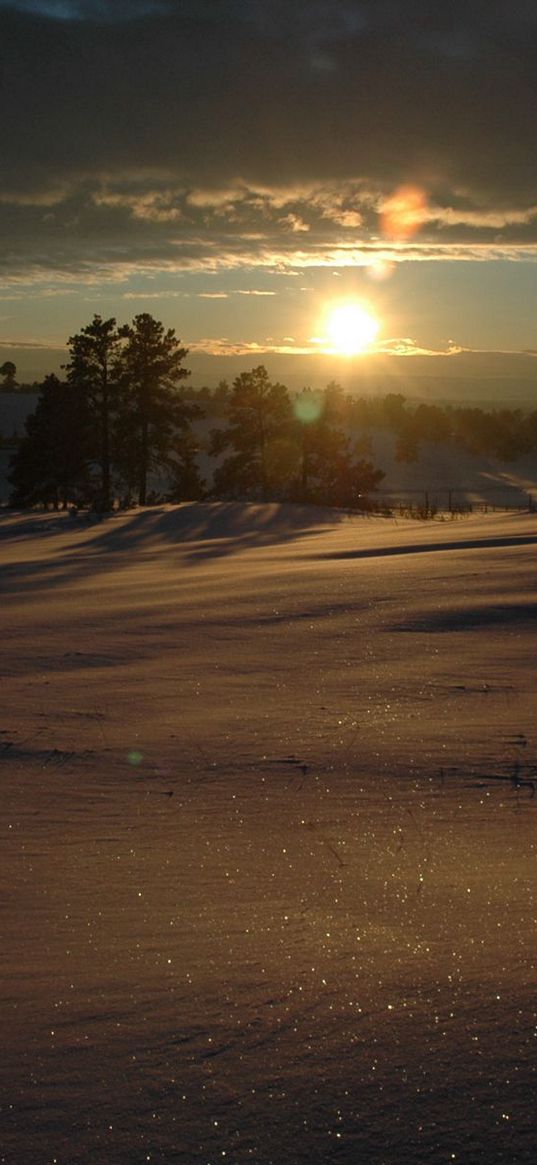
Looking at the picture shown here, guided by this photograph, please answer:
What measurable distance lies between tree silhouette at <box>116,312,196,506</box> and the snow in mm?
36837

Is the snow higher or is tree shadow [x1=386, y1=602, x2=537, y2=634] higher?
tree shadow [x1=386, y1=602, x2=537, y2=634]

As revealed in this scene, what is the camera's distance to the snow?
5.50 feet

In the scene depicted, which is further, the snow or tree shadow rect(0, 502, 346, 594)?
tree shadow rect(0, 502, 346, 594)

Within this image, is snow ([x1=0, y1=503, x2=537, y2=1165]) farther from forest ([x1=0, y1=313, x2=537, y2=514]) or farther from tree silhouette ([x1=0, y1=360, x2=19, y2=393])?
tree silhouette ([x1=0, y1=360, x2=19, y2=393])

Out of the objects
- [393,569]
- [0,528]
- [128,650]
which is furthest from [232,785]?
[0,528]

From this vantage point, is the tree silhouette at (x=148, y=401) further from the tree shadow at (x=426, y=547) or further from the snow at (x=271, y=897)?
the snow at (x=271, y=897)

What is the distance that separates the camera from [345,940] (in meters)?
2.27

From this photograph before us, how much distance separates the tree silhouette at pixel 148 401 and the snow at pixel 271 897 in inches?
1450

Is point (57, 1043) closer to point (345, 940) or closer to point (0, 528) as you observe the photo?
point (345, 940)

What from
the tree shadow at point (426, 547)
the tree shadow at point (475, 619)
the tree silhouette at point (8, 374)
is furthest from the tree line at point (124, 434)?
the tree silhouette at point (8, 374)

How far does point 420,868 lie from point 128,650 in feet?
10.1

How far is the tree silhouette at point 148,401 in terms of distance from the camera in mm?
41750

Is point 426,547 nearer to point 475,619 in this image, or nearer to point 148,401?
point 475,619

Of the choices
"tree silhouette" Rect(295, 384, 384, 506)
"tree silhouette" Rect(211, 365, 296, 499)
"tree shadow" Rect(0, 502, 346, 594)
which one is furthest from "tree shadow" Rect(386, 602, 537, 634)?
"tree silhouette" Rect(211, 365, 296, 499)
